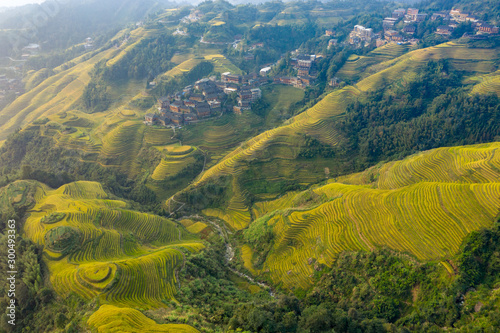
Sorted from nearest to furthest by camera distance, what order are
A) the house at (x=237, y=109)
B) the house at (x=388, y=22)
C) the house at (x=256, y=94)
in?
1. the house at (x=237, y=109)
2. the house at (x=256, y=94)
3. the house at (x=388, y=22)

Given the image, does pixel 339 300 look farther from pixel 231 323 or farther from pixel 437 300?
pixel 231 323

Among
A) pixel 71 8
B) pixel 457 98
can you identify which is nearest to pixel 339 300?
pixel 457 98

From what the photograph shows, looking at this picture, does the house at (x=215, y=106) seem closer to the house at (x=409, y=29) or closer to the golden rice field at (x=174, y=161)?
the golden rice field at (x=174, y=161)

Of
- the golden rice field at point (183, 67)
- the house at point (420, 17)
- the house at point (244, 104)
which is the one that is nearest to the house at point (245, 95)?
the house at point (244, 104)

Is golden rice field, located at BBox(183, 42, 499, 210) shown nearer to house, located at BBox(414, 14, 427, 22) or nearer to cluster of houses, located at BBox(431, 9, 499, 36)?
cluster of houses, located at BBox(431, 9, 499, 36)

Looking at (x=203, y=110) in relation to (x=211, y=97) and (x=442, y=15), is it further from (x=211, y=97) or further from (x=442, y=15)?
(x=442, y=15)
